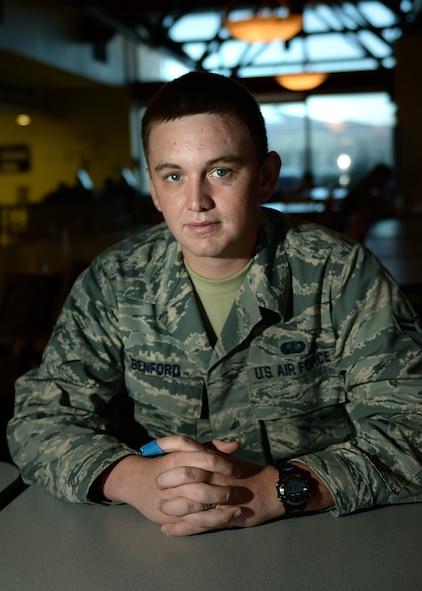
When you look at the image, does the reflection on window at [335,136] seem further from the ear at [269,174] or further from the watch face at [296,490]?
the watch face at [296,490]

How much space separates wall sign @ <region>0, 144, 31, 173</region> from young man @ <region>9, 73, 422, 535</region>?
14695 millimetres

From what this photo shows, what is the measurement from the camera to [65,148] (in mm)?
15445

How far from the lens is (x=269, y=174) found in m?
1.51

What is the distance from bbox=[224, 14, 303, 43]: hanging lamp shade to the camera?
7562mm

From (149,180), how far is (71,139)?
14.5 metres

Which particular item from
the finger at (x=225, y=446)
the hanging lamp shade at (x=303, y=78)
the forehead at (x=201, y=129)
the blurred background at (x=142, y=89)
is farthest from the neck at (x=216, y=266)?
the hanging lamp shade at (x=303, y=78)

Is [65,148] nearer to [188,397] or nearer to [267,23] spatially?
[267,23]

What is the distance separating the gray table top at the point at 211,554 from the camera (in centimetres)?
91

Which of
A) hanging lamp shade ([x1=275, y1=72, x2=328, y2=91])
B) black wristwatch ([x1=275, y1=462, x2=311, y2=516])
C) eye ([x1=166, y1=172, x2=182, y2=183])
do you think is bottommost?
black wristwatch ([x1=275, y1=462, x2=311, y2=516])

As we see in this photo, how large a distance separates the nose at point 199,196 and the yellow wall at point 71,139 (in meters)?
14.3

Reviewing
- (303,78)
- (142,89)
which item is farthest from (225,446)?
(142,89)

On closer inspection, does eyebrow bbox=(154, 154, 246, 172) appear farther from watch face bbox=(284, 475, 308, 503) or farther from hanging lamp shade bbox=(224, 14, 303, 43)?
→ hanging lamp shade bbox=(224, 14, 303, 43)

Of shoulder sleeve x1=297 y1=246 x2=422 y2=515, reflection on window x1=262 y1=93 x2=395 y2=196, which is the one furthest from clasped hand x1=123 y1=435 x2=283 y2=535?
reflection on window x1=262 y1=93 x2=395 y2=196

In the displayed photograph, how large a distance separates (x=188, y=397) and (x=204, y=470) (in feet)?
1.28
